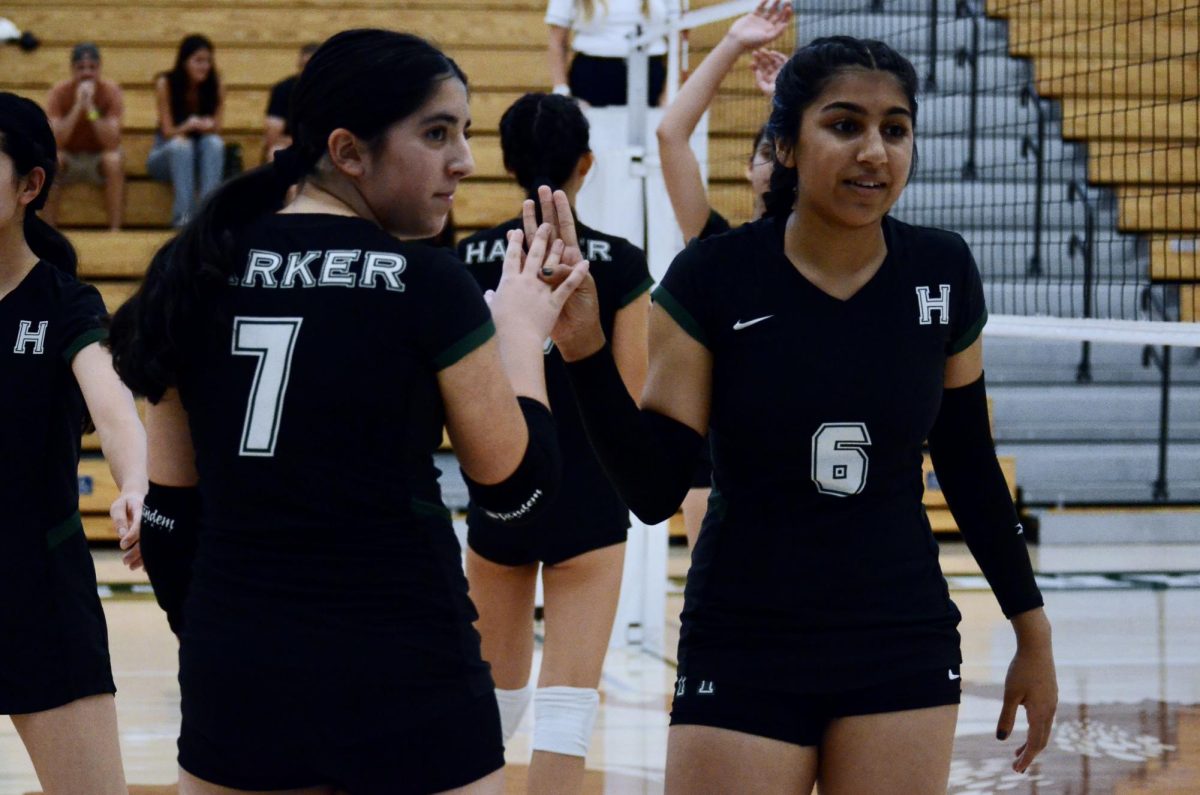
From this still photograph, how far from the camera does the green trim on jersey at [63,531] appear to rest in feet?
9.61

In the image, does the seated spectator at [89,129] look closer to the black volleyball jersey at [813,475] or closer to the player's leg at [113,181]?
the player's leg at [113,181]

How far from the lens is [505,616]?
4.20 metres

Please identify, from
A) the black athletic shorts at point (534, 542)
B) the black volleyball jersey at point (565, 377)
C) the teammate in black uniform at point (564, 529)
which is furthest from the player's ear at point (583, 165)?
the black athletic shorts at point (534, 542)

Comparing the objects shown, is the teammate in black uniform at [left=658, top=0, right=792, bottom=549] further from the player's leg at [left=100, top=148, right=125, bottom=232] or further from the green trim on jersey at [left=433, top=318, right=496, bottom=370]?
the player's leg at [left=100, top=148, right=125, bottom=232]

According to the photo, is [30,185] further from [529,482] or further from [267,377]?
[529,482]

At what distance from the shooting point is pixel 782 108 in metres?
2.63

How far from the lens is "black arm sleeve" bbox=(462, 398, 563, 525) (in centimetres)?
214

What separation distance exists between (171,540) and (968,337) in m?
1.27

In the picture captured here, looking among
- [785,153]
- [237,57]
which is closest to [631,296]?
[785,153]

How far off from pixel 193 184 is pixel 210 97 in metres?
0.60

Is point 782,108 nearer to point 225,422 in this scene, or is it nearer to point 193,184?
point 225,422

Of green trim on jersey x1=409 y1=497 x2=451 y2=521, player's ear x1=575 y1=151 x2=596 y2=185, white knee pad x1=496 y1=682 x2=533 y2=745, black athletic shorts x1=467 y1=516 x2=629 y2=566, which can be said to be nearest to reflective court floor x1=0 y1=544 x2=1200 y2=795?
white knee pad x1=496 y1=682 x2=533 y2=745

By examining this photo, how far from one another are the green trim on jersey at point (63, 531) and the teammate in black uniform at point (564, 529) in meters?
1.28

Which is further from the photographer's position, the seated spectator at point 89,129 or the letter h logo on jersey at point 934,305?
the seated spectator at point 89,129
